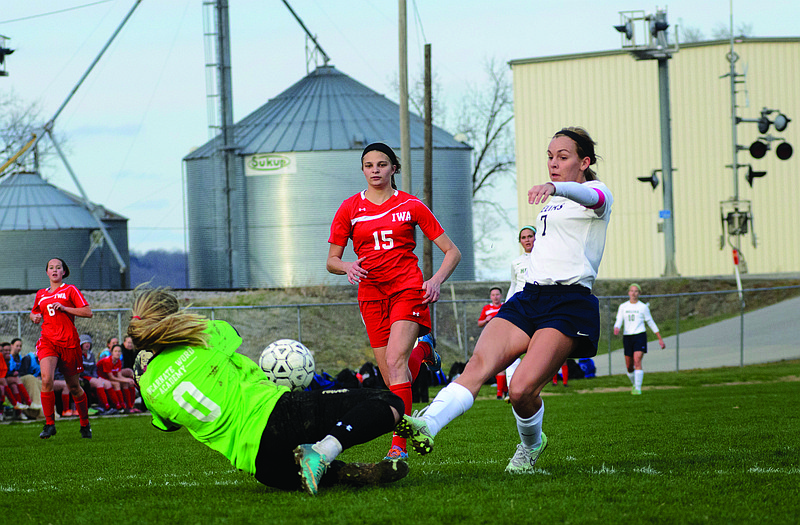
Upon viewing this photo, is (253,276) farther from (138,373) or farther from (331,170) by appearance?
(138,373)

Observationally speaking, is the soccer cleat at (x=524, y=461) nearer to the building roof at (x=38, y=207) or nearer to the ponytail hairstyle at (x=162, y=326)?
the ponytail hairstyle at (x=162, y=326)

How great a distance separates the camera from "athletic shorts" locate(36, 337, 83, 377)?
10.8 metres

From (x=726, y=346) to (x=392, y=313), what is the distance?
74.9 ft

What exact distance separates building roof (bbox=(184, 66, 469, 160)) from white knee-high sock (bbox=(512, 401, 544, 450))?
29.6 metres

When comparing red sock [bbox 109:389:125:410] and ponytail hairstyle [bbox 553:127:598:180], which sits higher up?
ponytail hairstyle [bbox 553:127:598:180]

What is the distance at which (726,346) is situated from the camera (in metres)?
26.8

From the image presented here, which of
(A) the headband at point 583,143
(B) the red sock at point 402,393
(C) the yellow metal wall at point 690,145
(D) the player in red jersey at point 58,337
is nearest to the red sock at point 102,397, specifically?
(D) the player in red jersey at point 58,337

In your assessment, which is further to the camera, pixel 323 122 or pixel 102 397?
pixel 323 122

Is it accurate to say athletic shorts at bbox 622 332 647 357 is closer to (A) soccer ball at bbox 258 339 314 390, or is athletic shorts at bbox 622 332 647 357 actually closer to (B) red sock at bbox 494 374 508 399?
(B) red sock at bbox 494 374 508 399

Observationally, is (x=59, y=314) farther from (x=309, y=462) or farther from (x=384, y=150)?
(x=309, y=462)

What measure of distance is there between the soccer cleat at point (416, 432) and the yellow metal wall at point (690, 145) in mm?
36923

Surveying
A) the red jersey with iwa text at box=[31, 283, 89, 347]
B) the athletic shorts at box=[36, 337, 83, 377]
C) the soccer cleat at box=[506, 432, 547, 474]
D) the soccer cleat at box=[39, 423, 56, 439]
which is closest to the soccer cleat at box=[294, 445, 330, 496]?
the soccer cleat at box=[506, 432, 547, 474]

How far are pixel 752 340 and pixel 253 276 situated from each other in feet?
61.5

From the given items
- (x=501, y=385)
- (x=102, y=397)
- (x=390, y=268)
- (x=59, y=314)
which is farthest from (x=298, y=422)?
(x=102, y=397)
